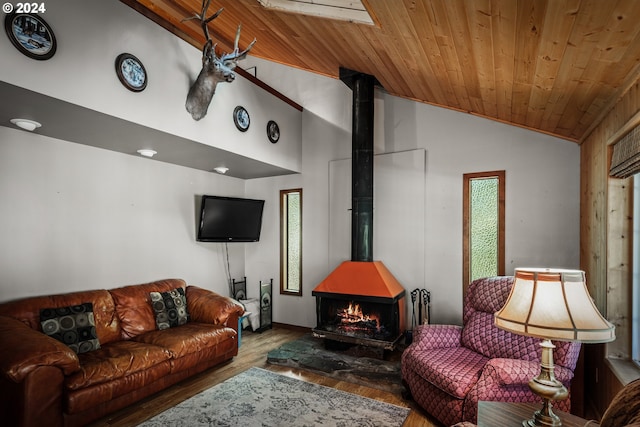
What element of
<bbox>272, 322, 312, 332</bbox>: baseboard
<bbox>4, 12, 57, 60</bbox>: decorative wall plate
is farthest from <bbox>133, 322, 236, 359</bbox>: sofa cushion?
<bbox>4, 12, 57, 60</bbox>: decorative wall plate

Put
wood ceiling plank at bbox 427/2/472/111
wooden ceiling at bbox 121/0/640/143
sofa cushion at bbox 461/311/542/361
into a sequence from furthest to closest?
1. sofa cushion at bbox 461/311/542/361
2. wood ceiling plank at bbox 427/2/472/111
3. wooden ceiling at bbox 121/0/640/143

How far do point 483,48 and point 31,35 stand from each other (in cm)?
289

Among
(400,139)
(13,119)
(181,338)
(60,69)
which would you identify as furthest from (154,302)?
(400,139)

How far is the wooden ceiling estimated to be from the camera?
1.62 m

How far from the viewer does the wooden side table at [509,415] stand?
5.51ft

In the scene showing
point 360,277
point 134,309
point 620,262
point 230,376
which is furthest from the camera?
point 360,277

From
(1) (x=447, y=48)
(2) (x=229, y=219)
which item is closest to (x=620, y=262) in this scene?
(1) (x=447, y=48)

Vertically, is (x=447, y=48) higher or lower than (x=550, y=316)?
higher

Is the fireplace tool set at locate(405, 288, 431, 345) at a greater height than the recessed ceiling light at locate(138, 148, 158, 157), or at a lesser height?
lesser

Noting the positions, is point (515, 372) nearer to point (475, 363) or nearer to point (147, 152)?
point (475, 363)

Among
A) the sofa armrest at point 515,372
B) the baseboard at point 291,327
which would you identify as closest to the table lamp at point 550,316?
the sofa armrest at point 515,372

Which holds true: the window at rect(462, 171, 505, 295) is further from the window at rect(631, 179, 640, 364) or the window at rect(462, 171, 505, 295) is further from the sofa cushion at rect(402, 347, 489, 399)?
the window at rect(631, 179, 640, 364)

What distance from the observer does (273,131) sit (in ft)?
14.9

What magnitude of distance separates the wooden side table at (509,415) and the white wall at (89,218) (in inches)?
146
